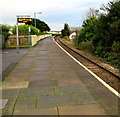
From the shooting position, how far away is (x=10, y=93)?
14.0ft

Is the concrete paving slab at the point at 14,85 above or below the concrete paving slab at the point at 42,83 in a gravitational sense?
below

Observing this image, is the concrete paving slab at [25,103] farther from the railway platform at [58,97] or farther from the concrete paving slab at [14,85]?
the concrete paving slab at [14,85]

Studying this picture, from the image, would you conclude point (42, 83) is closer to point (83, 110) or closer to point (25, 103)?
point (25, 103)

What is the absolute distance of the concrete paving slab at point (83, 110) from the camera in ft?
10.4

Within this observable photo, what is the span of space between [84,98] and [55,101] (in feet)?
2.67

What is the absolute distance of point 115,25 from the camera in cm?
901

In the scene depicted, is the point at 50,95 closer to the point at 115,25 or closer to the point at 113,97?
the point at 113,97

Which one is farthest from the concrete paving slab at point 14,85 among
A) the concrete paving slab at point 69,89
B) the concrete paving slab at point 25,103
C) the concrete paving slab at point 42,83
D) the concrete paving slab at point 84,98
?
the concrete paving slab at point 84,98

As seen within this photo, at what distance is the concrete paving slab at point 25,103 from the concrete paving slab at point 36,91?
291mm

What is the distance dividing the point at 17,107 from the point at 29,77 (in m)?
2.52

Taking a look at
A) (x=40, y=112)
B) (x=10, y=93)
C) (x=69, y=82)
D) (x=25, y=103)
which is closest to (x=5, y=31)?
(x=69, y=82)

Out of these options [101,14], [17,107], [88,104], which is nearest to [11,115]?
[17,107]

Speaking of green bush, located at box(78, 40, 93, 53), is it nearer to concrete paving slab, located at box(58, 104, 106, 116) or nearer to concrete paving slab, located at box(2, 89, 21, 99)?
concrete paving slab, located at box(2, 89, 21, 99)

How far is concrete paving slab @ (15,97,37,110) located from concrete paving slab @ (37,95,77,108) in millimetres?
155
